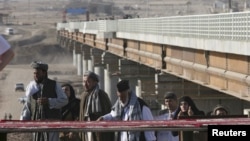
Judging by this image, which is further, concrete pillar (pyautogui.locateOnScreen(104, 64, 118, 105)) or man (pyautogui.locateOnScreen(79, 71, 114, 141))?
concrete pillar (pyautogui.locateOnScreen(104, 64, 118, 105))

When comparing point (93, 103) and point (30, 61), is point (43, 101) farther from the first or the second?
point (30, 61)

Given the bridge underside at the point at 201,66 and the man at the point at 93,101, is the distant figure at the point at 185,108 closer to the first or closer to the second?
the man at the point at 93,101

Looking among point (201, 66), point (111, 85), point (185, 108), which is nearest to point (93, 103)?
point (185, 108)

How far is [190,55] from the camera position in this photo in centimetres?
2384

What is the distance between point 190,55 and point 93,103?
13.4m

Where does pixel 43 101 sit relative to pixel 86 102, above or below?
above

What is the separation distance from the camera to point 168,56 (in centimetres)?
2812

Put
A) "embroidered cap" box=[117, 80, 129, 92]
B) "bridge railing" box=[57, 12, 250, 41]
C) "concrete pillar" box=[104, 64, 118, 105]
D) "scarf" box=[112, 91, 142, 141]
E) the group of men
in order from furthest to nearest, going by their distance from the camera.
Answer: "concrete pillar" box=[104, 64, 118, 105], "bridge railing" box=[57, 12, 250, 41], "embroidered cap" box=[117, 80, 129, 92], the group of men, "scarf" box=[112, 91, 142, 141]

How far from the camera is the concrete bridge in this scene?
17188mm

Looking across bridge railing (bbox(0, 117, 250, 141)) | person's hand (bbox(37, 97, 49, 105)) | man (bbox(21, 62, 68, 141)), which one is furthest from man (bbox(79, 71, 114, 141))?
bridge railing (bbox(0, 117, 250, 141))

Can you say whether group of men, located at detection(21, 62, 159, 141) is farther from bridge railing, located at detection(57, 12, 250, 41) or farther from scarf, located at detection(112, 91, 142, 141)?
bridge railing, located at detection(57, 12, 250, 41)

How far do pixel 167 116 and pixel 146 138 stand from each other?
2.58 metres

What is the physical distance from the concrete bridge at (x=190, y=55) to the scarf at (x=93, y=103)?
17.6ft

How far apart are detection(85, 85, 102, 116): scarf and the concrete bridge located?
5376mm
